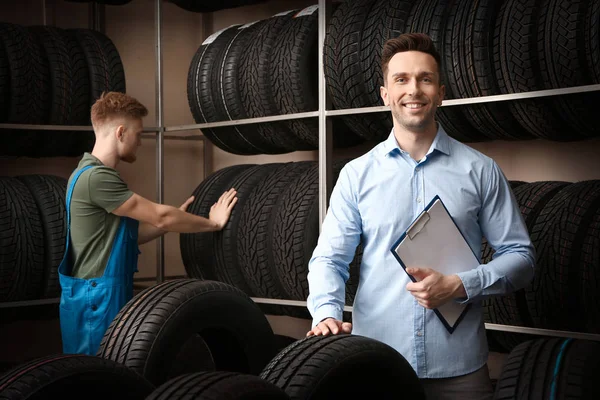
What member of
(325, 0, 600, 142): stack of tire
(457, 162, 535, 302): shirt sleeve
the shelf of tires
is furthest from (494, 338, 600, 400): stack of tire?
(325, 0, 600, 142): stack of tire

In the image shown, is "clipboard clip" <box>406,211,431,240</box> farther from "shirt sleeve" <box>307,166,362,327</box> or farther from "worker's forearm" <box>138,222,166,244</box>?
"worker's forearm" <box>138,222,166,244</box>

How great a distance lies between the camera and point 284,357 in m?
2.69

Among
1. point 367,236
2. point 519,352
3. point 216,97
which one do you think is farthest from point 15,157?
point 519,352

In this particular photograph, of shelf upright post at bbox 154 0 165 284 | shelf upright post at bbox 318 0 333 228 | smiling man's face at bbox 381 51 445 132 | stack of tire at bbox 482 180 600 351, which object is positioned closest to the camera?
smiling man's face at bbox 381 51 445 132

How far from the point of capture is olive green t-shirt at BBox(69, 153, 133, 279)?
13.8ft

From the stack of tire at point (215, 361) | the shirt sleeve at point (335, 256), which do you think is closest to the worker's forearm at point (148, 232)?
the stack of tire at point (215, 361)

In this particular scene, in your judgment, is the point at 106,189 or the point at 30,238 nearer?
the point at 106,189

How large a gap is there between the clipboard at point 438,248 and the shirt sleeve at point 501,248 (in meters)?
0.08

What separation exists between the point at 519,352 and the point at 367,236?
0.64 meters

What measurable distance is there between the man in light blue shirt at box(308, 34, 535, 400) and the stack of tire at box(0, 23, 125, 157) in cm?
291

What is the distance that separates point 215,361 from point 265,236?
1006 millimetres

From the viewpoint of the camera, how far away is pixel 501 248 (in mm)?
2791

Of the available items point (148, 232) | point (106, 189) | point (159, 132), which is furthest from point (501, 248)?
point (159, 132)

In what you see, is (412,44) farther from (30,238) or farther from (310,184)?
(30,238)
